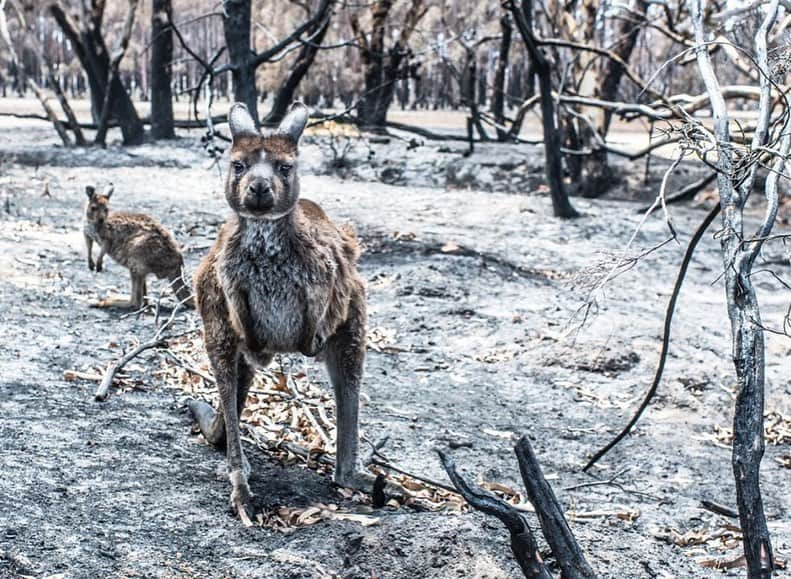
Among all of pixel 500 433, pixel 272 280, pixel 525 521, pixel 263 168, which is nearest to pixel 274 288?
pixel 272 280

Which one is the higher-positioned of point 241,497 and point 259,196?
point 259,196

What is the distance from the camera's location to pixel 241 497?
409cm

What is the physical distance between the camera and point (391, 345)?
7.34 metres

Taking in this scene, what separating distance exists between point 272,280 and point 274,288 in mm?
33

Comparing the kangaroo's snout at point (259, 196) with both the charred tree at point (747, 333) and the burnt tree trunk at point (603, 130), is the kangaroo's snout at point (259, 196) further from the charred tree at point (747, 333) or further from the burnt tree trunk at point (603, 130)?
the burnt tree trunk at point (603, 130)

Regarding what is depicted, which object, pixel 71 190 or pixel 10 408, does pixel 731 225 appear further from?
pixel 71 190

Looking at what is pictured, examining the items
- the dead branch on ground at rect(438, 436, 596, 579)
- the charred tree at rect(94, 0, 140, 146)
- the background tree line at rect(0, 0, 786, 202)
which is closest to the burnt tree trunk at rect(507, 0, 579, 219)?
the background tree line at rect(0, 0, 786, 202)

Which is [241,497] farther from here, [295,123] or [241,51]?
[241,51]

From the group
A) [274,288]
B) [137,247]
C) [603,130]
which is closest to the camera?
[274,288]

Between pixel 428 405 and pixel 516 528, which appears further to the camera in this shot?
pixel 428 405

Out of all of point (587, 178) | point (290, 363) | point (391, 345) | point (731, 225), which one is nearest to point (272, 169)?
point (731, 225)

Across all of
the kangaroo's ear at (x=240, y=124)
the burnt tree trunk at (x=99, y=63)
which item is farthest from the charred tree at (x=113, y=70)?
the kangaroo's ear at (x=240, y=124)

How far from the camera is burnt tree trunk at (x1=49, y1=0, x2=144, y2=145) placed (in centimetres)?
1656

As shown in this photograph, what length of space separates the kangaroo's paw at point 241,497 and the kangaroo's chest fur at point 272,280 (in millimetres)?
571
